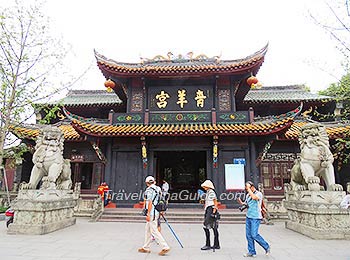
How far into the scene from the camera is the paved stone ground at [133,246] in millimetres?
4633

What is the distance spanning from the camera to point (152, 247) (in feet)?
17.4

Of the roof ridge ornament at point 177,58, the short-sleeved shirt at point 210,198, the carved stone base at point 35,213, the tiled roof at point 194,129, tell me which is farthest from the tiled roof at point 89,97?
the short-sleeved shirt at point 210,198

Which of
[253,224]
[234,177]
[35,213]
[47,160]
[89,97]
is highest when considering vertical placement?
[89,97]

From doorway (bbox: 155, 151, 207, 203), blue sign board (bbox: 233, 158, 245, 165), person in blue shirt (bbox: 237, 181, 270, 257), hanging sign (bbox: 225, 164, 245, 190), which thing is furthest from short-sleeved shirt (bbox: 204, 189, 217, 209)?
doorway (bbox: 155, 151, 207, 203)

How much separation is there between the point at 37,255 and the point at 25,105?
17.9 feet

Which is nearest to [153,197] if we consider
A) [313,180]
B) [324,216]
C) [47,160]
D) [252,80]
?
[47,160]

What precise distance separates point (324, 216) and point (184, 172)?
33.9ft

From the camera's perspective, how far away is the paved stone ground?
182 inches

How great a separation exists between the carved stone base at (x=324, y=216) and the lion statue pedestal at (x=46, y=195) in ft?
24.3

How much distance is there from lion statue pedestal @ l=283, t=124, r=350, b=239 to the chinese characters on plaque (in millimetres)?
5656

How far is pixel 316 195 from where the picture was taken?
6703mm

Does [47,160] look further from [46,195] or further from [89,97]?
[89,97]

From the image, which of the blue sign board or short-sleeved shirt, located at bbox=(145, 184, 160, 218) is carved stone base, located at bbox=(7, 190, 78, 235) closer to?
short-sleeved shirt, located at bbox=(145, 184, 160, 218)

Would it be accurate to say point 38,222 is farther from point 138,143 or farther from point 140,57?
point 140,57
